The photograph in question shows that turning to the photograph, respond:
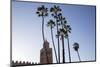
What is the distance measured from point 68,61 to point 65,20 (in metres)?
0.46

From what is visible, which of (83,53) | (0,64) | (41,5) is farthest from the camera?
(83,53)

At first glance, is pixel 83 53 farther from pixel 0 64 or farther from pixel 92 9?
Result: pixel 0 64

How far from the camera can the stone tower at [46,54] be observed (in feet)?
8.22

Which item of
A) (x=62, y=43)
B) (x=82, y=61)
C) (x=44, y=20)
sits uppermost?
(x=44, y=20)

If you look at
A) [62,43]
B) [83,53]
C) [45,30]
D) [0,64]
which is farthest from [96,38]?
[0,64]

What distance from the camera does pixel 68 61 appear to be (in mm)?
2605

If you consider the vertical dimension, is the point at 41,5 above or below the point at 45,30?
above

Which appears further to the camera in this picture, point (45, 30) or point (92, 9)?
point (92, 9)

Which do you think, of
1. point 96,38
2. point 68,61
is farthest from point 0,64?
point 96,38

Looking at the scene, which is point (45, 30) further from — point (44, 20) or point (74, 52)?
point (74, 52)

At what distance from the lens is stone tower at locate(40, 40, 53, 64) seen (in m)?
2.51

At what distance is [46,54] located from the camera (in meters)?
2.52

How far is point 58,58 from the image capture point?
256 cm

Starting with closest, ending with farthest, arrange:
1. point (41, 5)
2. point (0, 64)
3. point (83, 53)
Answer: point (0, 64), point (41, 5), point (83, 53)
